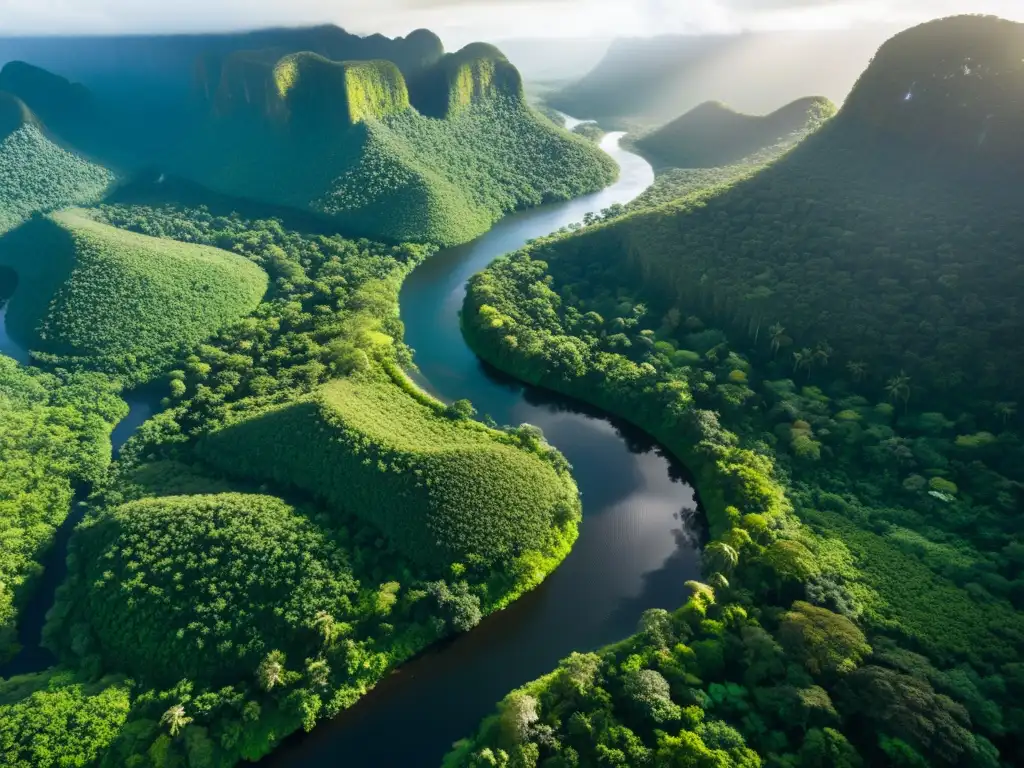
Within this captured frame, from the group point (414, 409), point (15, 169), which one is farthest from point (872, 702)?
point (15, 169)

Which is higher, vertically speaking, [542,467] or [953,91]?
[953,91]

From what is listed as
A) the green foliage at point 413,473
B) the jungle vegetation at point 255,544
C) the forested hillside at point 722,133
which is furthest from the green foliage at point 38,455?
the forested hillside at point 722,133

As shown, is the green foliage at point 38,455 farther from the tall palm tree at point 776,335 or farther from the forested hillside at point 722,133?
the forested hillside at point 722,133

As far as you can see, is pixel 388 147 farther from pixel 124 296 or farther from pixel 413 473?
pixel 413 473

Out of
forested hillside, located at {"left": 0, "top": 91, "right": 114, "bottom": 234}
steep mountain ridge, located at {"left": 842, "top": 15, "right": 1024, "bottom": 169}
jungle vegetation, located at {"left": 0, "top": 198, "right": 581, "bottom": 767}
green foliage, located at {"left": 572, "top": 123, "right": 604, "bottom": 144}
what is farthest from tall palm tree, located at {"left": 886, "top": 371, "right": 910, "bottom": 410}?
forested hillside, located at {"left": 0, "top": 91, "right": 114, "bottom": 234}

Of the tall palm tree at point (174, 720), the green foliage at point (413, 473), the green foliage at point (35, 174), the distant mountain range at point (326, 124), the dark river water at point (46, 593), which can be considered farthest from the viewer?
the distant mountain range at point (326, 124)

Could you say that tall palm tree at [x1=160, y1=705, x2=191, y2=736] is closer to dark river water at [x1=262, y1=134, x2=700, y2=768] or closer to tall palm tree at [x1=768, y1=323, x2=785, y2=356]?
dark river water at [x1=262, y1=134, x2=700, y2=768]

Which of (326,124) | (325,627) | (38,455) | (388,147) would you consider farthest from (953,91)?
(38,455)

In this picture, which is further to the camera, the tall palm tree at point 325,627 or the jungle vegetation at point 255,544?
the tall palm tree at point 325,627
